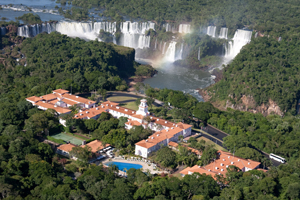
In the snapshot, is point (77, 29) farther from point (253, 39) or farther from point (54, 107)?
point (54, 107)

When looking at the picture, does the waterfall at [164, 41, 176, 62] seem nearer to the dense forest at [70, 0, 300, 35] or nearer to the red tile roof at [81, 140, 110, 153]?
the dense forest at [70, 0, 300, 35]

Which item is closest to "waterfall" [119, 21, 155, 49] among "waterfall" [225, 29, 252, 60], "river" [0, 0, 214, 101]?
"river" [0, 0, 214, 101]

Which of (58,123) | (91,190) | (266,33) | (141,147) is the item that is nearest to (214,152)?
(141,147)

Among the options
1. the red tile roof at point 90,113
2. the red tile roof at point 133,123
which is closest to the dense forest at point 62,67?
the red tile roof at point 90,113

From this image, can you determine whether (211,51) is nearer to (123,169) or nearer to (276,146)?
(276,146)

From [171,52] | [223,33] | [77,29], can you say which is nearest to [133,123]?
[171,52]

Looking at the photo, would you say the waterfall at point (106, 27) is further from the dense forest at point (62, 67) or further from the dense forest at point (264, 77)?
the dense forest at point (264, 77)
